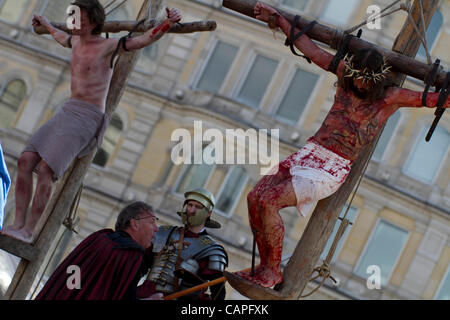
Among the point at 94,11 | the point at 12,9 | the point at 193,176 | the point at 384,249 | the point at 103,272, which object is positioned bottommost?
the point at 103,272

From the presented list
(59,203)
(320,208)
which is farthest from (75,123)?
(320,208)

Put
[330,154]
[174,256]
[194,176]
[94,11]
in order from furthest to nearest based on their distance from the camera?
[194,176]
[174,256]
[94,11]
[330,154]

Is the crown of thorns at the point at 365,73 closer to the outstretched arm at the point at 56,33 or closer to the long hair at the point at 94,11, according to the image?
the long hair at the point at 94,11

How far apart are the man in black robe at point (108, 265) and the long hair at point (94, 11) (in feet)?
4.57

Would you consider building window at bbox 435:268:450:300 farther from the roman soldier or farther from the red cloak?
the red cloak

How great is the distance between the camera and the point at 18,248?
6.67 metres

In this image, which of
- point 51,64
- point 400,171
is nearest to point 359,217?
point 400,171

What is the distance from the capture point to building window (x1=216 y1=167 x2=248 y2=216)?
26641 mm

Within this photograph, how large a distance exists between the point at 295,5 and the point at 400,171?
235 inches

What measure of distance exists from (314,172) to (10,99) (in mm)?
23955

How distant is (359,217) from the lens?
88.7 feet

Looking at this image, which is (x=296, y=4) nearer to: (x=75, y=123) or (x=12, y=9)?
(x=12, y=9)

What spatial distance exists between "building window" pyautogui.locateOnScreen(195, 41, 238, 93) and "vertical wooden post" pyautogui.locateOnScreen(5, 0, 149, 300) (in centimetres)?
1992
